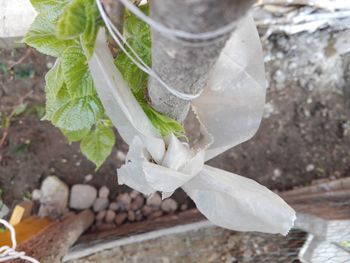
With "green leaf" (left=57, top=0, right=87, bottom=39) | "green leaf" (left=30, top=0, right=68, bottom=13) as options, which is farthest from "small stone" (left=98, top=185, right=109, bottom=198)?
"green leaf" (left=57, top=0, right=87, bottom=39)

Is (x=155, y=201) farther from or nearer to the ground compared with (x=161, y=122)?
nearer to the ground

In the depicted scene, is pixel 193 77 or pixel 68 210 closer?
pixel 193 77

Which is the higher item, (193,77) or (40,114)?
(193,77)

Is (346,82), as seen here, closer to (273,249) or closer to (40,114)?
(273,249)

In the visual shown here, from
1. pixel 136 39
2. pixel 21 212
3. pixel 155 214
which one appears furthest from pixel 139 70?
pixel 155 214

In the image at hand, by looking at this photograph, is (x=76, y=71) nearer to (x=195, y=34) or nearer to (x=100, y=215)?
(x=195, y=34)

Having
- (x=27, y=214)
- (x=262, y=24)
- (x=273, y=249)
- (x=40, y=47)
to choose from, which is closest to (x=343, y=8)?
(x=262, y=24)

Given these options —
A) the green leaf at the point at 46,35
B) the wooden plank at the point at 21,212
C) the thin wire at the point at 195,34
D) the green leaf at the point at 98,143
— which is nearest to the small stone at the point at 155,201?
the wooden plank at the point at 21,212
